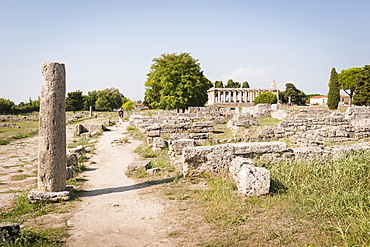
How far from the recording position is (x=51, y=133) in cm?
674

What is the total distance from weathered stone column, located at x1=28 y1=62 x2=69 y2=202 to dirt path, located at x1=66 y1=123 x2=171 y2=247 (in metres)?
0.84

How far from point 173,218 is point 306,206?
255 cm

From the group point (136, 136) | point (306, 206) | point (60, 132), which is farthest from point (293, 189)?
point (136, 136)

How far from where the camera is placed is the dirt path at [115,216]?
179 inches

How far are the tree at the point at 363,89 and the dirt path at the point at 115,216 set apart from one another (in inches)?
1815

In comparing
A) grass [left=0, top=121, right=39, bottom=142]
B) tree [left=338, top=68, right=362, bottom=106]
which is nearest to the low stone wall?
grass [left=0, top=121, right=39, bottom=142]

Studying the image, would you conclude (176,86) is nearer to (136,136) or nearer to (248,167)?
(136,136)

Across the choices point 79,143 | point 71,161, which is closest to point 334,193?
point 71,161

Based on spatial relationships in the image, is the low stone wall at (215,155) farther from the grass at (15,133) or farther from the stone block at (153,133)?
the grass at (15,133)

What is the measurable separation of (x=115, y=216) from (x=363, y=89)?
162 ft

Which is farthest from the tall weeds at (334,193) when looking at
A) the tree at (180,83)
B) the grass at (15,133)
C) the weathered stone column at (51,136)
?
the tree at (180,83)

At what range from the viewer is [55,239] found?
455 cm

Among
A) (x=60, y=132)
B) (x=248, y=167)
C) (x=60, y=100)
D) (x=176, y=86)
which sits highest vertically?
(x=176, y=86)

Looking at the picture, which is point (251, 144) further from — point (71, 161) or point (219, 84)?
point (219, 84)
